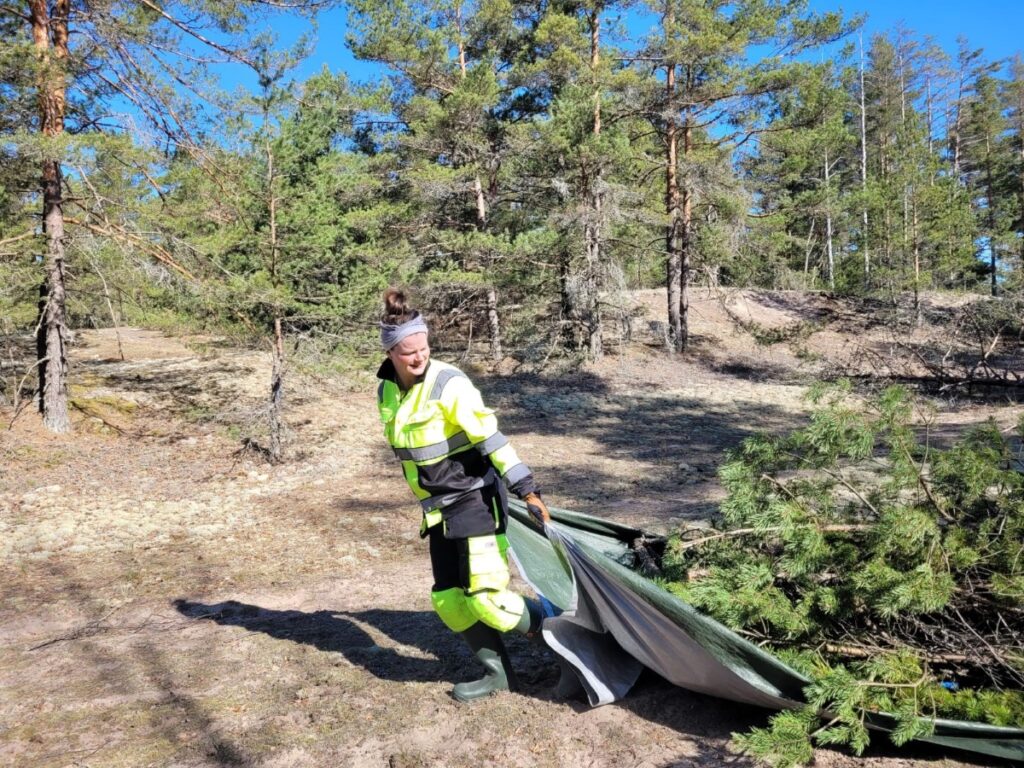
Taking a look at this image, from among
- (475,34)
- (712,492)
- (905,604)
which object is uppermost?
(475,34)

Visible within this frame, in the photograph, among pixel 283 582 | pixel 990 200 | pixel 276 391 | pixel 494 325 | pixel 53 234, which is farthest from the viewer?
pixel 990 200

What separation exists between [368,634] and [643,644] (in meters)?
2.05

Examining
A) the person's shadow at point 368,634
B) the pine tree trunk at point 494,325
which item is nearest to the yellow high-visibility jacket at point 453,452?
the person's shadow at point 368,634

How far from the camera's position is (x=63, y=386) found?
976 centimetres

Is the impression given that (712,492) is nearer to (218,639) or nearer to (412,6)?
(218,639)

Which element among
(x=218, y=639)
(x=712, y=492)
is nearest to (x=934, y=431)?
(x=712, y=492)

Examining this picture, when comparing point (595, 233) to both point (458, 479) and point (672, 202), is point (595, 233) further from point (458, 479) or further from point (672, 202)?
point (458, 479)

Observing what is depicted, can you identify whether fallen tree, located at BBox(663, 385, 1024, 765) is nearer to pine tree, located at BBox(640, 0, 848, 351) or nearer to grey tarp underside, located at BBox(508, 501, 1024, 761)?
grey tarp underside, located at BBox(508, 501, 1024, 761)

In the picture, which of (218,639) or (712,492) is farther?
(712,492)

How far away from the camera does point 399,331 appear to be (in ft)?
10.2

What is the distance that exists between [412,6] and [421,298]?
6.45 meters

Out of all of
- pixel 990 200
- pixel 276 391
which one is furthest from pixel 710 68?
pixel 990 200

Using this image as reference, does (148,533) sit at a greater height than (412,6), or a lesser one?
lesser

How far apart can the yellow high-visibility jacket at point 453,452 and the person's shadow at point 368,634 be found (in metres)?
1.09
